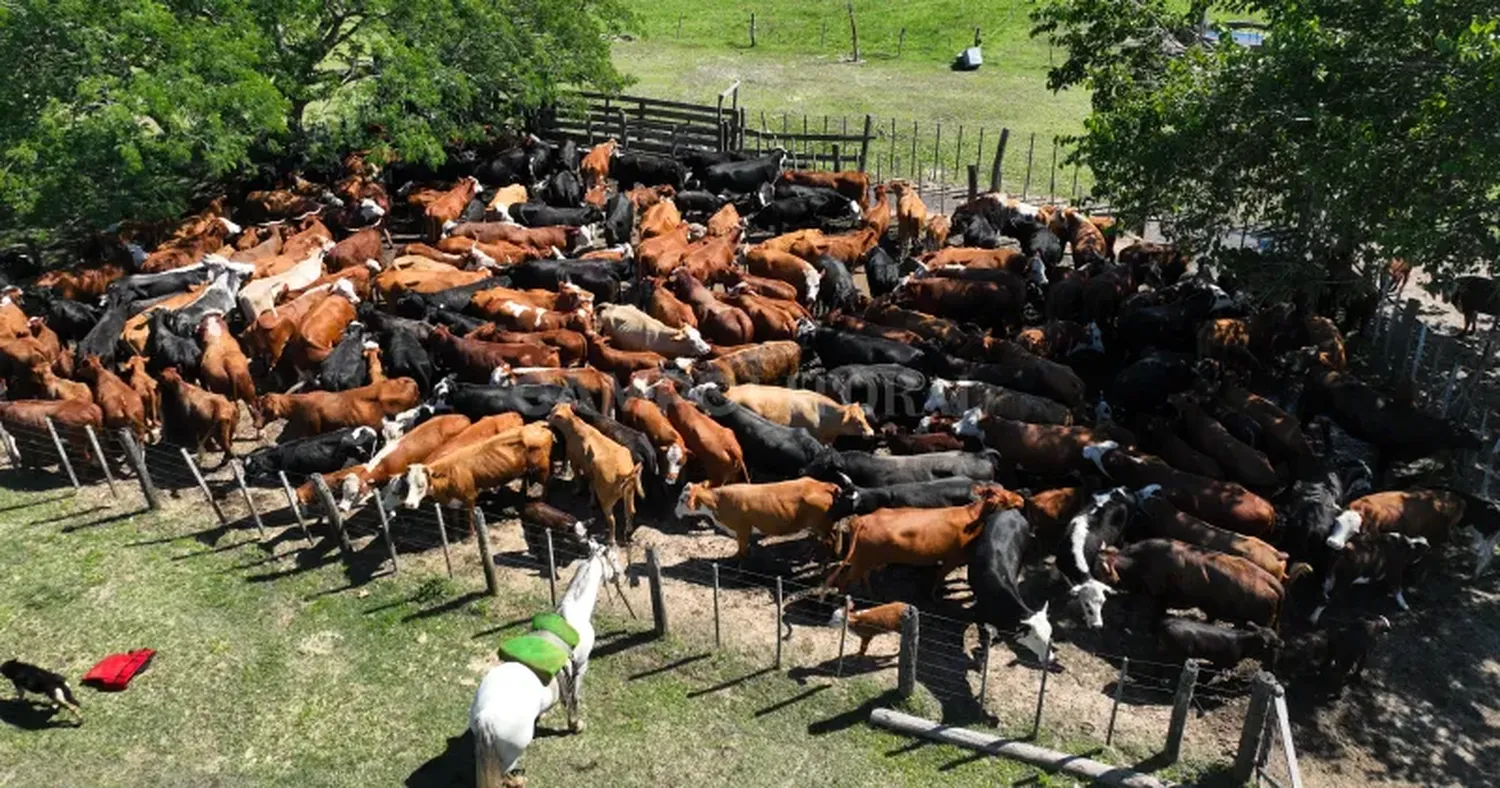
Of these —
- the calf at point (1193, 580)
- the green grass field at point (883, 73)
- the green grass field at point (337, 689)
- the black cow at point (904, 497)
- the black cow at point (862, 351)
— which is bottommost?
the green grass field at point (337, 689)

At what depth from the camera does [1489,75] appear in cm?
976

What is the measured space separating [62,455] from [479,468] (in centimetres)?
533

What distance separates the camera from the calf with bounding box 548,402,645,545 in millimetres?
11812

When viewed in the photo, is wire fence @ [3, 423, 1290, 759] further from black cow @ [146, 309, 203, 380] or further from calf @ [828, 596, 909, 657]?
black cow @ [146, 309, 203, 380]

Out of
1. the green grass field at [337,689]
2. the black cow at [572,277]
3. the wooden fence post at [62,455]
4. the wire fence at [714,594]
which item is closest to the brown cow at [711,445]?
the wire fence at [714,594]

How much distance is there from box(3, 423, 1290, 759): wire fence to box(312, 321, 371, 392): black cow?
1638 mm

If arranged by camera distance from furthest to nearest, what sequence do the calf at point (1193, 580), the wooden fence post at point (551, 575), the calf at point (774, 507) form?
1. the calf at point (774, 507)
2. the wooden fence post at point (551, 575)
3. the calf at point (1193, 580)

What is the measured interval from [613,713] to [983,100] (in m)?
26.3

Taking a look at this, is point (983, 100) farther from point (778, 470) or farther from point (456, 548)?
point (456, 548)

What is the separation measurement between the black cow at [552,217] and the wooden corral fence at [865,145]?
4.04 metres

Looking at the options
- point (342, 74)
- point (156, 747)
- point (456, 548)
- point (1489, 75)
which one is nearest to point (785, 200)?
point (342, 74)

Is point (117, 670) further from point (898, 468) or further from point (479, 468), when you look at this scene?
point (898, 468)

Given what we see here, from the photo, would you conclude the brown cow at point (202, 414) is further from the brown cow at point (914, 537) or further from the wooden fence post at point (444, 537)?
the brown cow at point (914, 537)

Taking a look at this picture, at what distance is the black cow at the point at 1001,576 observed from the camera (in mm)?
10242
